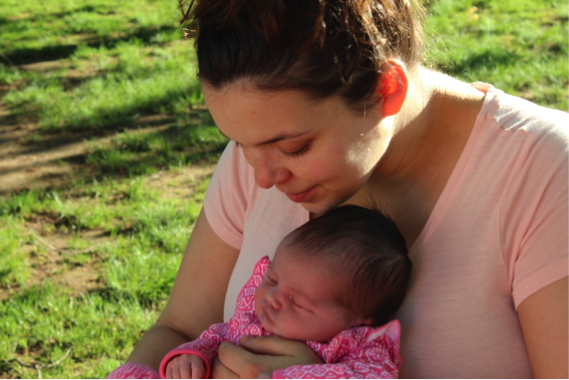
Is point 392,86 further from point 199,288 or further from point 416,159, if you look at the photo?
point 199,288

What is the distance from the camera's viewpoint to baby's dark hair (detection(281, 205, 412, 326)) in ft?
5.96

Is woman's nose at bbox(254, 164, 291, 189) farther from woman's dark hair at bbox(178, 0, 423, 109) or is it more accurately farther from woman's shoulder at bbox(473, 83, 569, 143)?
woman's shoulder at bbox(473, 83, 569, 143)

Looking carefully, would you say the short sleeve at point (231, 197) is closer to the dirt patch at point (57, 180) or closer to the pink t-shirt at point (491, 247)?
the pink t-shirt at point (491, 247)

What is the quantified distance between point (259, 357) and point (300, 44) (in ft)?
2.58

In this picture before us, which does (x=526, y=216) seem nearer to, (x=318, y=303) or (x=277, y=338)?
(x=318, y=303)

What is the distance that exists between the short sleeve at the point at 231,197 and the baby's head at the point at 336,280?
12.4 inches

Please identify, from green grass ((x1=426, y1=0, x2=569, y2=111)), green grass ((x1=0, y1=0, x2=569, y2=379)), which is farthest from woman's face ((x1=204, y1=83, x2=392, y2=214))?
green grass ((x1=426, y1=0, x2=569, y2=111))

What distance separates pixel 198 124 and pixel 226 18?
414cm

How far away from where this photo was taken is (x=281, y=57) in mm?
1598

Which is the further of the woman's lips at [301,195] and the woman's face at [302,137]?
the woman's lips at [301,195]

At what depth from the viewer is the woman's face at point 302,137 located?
5.44 feet

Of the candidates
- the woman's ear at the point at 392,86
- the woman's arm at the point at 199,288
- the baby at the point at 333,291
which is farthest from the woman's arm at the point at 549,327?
the woman's arm at the point at 199,288

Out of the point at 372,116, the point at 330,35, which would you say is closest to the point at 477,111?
the point at 372,116

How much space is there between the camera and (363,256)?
1868 mm
